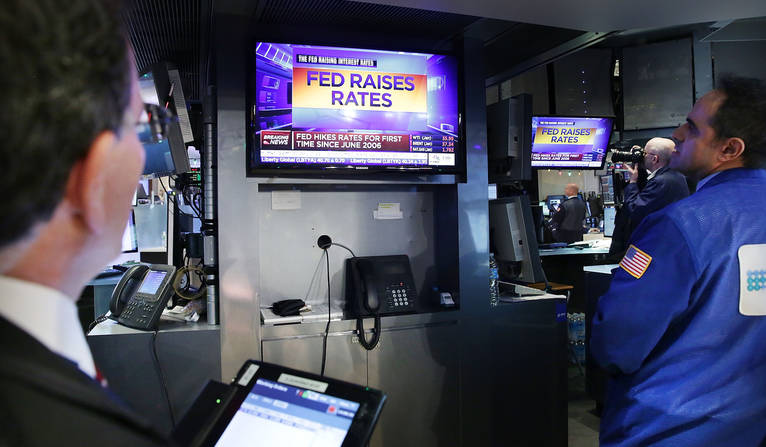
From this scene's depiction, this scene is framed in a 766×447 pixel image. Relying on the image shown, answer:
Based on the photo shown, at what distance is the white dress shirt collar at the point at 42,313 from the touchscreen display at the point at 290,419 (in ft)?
1.75

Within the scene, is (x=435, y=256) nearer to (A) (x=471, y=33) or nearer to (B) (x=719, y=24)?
(A) (x=471, y=33)

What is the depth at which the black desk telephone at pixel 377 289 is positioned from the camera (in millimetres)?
2477

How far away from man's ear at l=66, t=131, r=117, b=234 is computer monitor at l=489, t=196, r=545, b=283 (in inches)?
106

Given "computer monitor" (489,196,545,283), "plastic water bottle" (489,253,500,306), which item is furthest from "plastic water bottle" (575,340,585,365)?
"plastic water bottle" (489,253,500,306)

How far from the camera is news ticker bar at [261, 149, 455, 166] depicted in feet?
7.70

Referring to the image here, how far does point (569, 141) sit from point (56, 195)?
521cm

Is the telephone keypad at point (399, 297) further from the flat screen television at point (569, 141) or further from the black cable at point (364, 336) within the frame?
the flat screen television at point (569, 141)

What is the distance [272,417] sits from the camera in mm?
963

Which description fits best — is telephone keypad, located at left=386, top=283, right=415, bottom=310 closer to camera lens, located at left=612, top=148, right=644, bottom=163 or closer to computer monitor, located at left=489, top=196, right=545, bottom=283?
computer monitor, located at left=489, top=196, right=545, bottom=283

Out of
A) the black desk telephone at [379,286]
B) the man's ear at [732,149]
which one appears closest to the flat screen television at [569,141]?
the black desk telephone at [379,286]

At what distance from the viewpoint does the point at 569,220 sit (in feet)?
17.9

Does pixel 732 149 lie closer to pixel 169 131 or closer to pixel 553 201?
pixel 169 131

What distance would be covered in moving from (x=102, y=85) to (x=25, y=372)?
→ 243mm

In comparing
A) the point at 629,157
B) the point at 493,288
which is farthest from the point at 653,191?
the point at 493,288
